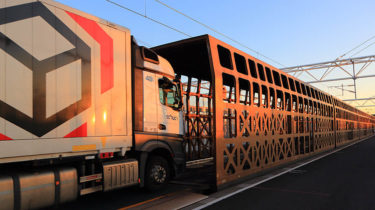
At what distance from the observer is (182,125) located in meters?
7.81

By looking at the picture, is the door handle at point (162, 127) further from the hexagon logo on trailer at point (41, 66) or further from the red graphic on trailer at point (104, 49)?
the hexagon logo on trailer at point (41, 66)

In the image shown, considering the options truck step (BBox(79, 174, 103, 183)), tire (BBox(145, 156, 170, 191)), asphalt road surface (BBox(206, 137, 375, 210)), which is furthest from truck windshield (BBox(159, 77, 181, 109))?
asphalt road surface (BBox(206, 137, 375, 210))

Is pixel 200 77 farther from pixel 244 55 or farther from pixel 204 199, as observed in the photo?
pixel 204 199

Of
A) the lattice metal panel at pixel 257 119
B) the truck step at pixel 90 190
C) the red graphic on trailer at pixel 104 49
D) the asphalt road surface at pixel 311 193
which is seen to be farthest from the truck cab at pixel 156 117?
the asphalt road surface at pixel 311 193

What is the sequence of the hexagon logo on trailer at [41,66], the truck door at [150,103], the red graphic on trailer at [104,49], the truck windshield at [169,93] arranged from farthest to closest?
the truck windshield at [169,93]
the truck door at [150,103]
the red graphic on trailer at [104,49]
the hexagon logo on trailer at [41,66]

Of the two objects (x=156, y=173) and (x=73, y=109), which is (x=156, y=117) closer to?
(x=156, y=173)

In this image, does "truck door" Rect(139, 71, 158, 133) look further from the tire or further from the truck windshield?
the tire

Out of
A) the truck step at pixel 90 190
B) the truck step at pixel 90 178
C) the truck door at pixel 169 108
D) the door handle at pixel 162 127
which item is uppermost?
the truck door at pixel 169 108

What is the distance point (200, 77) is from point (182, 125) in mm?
4983

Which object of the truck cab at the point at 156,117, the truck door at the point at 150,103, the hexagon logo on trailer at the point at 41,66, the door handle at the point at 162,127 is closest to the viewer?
the hexagon logo on trailer at the point at 41,66

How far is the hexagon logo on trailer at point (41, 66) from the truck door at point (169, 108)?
2122mm

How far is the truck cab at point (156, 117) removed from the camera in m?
6.55

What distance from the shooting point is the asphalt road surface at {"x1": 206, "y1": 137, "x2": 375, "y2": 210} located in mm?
5670

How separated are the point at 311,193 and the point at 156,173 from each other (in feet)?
12.5
